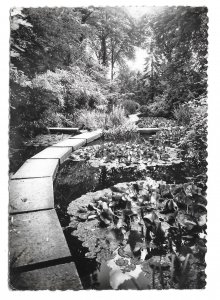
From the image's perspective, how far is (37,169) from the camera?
2.96 m

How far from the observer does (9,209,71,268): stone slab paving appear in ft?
4.62

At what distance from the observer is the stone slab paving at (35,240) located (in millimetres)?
1408

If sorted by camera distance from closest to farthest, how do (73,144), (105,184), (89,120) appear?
(105,184)
(73,144)
(89,120)

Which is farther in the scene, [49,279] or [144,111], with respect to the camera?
[144,111]

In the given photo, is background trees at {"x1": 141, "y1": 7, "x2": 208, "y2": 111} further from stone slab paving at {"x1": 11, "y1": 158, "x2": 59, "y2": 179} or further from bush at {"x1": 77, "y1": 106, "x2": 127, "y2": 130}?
bush at {"x1": 77, "y1": 106, "x2": 127, "y2": 130}

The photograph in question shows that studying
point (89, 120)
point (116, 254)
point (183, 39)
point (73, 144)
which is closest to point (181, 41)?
point (183, 39)

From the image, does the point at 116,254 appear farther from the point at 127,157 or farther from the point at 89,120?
the point at 89,120

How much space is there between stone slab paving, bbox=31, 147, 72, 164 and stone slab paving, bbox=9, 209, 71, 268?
5.94ft

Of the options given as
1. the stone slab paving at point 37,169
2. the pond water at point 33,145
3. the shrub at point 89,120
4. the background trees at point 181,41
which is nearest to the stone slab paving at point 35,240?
the stone slab paving at point 37,169

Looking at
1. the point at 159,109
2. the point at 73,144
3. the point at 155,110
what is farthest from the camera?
the point at 155,110

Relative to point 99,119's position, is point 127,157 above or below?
below

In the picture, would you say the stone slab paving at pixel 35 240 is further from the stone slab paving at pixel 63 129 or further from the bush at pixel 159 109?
the bush at pixel 159 109

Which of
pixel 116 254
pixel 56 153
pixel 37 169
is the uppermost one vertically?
pixel 56 153

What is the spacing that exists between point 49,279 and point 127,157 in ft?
9.38
